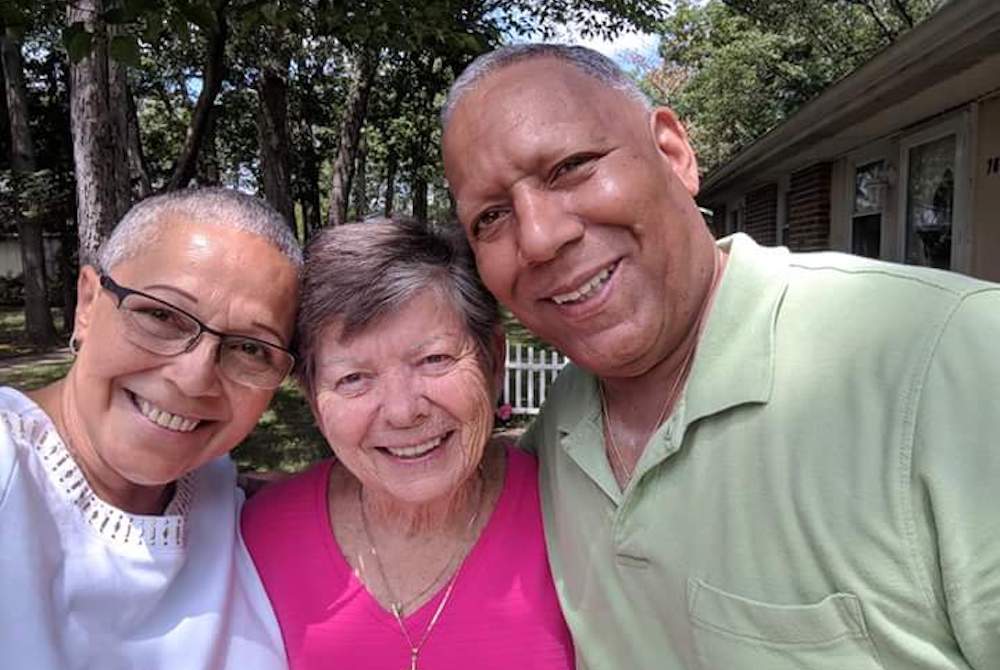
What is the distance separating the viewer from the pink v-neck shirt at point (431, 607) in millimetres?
1891

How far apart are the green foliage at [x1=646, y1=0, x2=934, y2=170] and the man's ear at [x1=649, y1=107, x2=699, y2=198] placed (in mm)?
21188

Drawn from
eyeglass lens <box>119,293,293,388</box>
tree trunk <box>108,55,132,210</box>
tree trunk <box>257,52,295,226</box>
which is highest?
tree trunk <box>257,52,295,226</box>

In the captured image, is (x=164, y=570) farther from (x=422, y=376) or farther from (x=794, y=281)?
(x=794, y=281)

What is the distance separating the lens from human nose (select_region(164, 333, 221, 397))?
5.56ft

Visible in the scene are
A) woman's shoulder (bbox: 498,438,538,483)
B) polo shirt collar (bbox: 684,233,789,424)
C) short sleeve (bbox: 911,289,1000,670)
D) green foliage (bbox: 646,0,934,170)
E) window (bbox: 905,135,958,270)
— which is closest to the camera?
short sleeve (bbox: 911,289,1000,670)

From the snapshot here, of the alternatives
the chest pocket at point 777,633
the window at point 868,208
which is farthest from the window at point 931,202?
the chest pocket at point 777,633

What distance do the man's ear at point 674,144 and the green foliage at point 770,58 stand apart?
21.2 metres

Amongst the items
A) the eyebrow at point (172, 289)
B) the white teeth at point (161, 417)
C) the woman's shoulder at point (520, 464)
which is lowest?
the woman's shoulder at point (520, 464)

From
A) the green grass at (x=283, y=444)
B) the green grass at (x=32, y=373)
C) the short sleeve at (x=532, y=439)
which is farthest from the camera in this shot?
the green grass at (x=32, y=373)

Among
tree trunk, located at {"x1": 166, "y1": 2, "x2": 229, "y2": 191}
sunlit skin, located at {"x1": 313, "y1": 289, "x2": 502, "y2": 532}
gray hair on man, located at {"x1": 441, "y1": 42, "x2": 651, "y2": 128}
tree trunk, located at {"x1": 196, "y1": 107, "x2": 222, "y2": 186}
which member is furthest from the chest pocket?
tree trunk, located at {"x1": 196, "y1": 107, "x2": 222, "y2": 186}

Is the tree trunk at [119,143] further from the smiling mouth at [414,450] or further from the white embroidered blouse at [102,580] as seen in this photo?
the smiling mouth at [414,450]

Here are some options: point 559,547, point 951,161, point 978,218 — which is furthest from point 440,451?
point 951,161

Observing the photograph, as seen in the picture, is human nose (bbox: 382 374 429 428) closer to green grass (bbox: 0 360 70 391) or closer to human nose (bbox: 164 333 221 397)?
human nose (bbox: 164 333 221 397)

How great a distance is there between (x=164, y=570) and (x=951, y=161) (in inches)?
290
